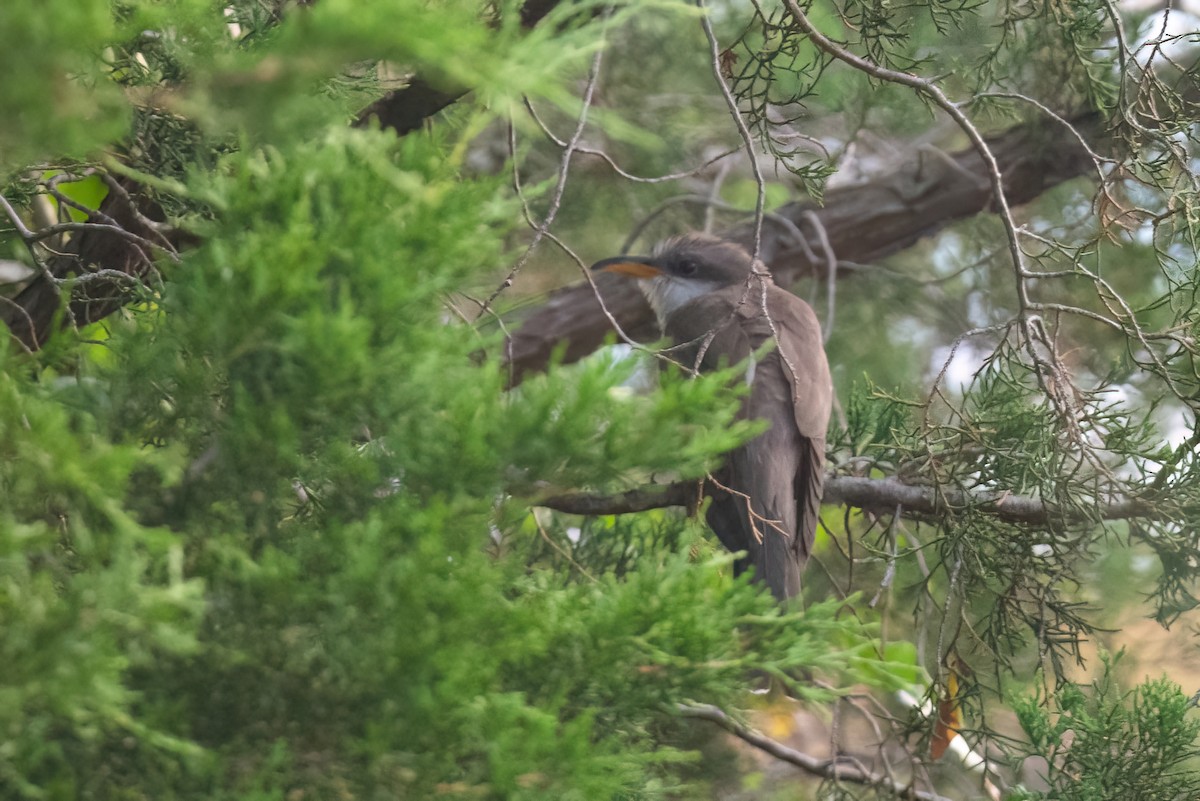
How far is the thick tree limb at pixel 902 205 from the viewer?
16.1ft

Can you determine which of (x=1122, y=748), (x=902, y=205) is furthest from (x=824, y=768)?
(x=902, y=205)

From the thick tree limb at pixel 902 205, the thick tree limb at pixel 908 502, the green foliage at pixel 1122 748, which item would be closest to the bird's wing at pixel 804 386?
the thick tree limb at pixel 908 502

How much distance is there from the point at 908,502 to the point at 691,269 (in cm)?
186

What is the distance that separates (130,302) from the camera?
72.8 inches

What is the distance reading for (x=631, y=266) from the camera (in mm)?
4203

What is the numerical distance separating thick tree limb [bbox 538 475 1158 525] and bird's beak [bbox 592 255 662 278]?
1348mm

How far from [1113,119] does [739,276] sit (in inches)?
82.2

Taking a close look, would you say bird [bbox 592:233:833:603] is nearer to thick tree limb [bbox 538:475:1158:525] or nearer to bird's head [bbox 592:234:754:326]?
thick tree limb [bbox 538:475:1158:525]

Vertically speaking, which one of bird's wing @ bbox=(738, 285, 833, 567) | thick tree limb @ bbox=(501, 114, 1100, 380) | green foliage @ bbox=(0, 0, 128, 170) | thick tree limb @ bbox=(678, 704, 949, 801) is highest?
thick tree limb @ bbox=(501, 114, 1100, 380)

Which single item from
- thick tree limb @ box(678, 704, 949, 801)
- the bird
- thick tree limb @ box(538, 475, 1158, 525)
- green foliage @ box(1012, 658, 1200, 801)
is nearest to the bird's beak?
the bird

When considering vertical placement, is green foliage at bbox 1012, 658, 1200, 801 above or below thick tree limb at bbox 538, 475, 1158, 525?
below

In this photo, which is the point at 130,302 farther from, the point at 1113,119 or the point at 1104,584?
the point at 1104,584

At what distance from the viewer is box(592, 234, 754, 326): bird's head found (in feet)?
14.5

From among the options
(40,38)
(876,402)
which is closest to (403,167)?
(40,38)
